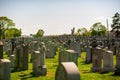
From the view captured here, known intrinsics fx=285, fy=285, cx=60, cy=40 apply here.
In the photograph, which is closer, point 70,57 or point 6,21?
point 70,57

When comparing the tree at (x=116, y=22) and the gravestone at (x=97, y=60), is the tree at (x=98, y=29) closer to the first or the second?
the tree at (x=116, y=22)

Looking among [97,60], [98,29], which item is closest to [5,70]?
[97,60]

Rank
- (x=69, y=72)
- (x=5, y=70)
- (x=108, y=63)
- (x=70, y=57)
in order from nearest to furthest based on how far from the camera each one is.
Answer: (x=69, y=72), (x=5, y=70), (x=70, y=57), (x=108, y=63)

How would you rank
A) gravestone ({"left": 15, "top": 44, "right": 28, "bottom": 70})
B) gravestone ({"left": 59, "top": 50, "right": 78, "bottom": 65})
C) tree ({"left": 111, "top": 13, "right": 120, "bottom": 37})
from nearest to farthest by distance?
gravestone ({"left": 59, "top": 50, "right": 78, "bottom": 65}) < gravestone ({"left": 15, "top": 44, "right": 28, "bottom": 70}) < tree ({"left": 111, "top": 13, "right": 120, "bottom": 37})

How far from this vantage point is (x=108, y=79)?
13.6m

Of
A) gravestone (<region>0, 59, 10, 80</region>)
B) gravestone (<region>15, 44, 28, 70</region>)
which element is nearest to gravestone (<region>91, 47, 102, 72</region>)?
gravestone (<region>15, 44, 28, 70</region>)

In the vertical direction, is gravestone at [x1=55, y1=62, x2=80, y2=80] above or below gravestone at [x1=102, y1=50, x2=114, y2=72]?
above

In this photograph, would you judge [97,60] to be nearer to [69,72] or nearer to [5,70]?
[5,70]

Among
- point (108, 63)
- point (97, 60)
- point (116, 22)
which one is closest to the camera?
point (108, 63)

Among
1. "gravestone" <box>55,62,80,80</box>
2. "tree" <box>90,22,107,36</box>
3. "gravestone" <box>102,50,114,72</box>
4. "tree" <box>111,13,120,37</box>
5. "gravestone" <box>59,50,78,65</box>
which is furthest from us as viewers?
"tree" <box>90,22,107,36</box>

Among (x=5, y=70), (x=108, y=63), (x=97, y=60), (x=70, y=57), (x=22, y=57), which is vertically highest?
(x=70, y=57)

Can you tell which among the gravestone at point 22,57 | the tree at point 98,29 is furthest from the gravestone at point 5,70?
the tree at point 98,29

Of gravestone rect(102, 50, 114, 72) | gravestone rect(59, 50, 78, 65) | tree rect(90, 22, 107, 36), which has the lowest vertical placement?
gravestone rect(102, 50, 114, 72)

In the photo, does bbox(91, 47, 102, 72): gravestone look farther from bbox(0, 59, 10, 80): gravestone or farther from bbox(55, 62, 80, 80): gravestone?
bbox(55, 62, 80, 80): gravestone
